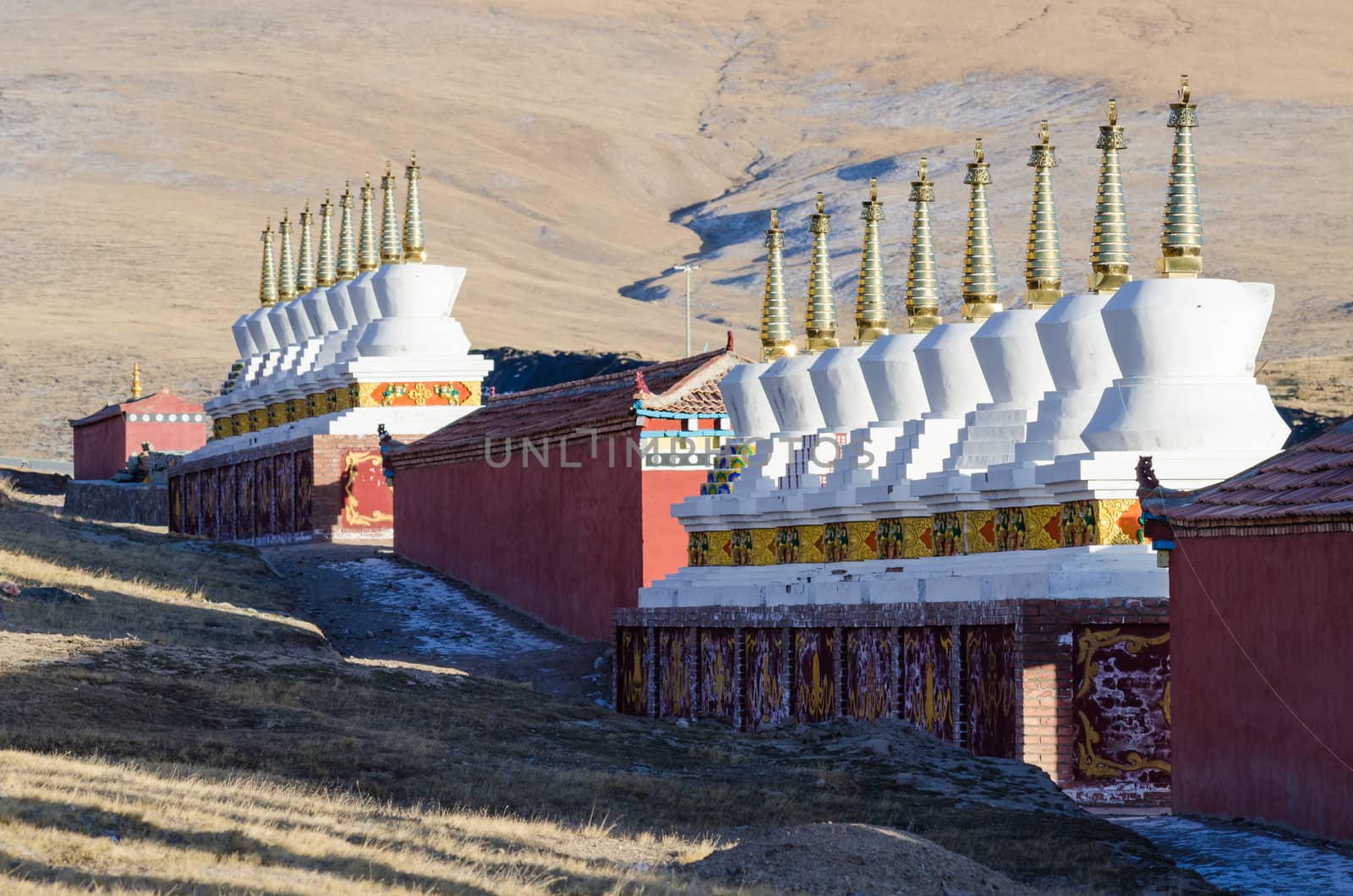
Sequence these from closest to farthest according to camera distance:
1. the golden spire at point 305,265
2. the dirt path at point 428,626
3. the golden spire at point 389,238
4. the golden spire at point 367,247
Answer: the dirt path at point 428,626 < the golden spire at point 389,238 < the golden spire at point 367,247 < the golden spire at point 305,265

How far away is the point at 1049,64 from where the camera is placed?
15275 cm

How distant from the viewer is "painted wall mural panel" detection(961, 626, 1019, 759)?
20719mm

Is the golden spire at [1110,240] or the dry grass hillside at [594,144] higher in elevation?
the dry grass hillside at [594,144]

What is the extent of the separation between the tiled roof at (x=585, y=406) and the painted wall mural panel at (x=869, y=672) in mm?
7063

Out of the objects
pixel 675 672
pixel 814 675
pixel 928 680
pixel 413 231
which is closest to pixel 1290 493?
pixel 928 680

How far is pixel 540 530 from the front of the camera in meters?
34.1

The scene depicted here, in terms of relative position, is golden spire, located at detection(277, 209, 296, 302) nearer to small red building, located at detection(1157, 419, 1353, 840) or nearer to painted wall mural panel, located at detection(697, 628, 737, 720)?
painted wall mural panel, located at detection(697, 628, 737, 720)

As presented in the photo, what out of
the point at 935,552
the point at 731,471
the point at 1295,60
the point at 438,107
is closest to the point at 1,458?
the point at 731,471

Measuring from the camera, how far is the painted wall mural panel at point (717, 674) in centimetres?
2655

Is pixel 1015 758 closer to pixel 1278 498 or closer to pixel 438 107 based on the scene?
pixel 1278 498

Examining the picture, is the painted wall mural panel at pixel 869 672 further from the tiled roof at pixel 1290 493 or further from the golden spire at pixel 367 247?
the golden spire at pixel 367 247

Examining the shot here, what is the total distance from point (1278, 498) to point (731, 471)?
1312 centimetres

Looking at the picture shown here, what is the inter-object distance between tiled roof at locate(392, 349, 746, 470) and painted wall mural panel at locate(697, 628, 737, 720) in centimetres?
419

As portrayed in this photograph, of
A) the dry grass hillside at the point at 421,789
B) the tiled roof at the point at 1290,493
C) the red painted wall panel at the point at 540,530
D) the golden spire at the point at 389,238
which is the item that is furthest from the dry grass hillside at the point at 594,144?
the tiled roof at the point at 1290,493
